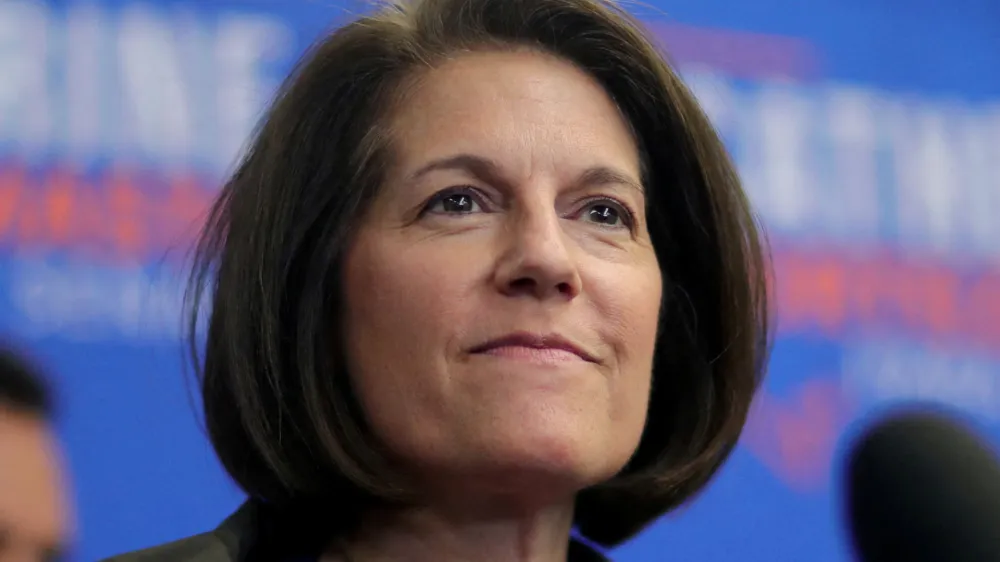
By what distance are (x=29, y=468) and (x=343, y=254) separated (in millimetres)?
632

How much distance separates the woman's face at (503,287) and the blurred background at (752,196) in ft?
1.18

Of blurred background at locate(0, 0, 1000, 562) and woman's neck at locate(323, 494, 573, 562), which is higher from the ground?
blurred background at locate(0, 0, 1000, 562)

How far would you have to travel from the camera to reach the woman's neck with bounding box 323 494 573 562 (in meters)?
1.33

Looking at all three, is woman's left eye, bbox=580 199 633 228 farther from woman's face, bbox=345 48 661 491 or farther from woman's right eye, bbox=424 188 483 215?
woman's right eye, bbox=424 188 483 215

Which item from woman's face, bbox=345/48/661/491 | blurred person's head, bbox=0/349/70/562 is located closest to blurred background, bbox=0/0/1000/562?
blurred person's head, bbox=0/349/70/562

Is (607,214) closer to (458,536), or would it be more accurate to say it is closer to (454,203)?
(454,203)

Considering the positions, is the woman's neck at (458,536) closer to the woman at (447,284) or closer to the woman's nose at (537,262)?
the woman at (447,284)

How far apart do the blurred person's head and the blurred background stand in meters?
0.03

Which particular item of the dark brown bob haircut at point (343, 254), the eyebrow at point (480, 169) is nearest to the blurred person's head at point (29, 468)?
the dark brown bob haircut at point (343, 254)

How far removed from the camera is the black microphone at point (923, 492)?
998mm

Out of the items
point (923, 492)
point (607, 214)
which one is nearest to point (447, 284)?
point (607, 214)

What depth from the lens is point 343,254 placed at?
1345mm

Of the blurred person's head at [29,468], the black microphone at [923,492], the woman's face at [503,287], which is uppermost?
the woman's face at [503,287]

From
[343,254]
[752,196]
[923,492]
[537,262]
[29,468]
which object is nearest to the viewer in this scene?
[923,492]
